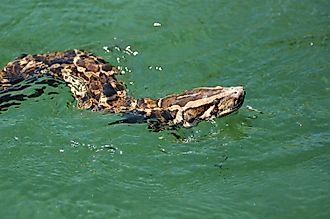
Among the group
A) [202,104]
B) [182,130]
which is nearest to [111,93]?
[182,130]

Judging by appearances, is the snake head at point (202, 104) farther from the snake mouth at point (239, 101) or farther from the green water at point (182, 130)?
the green water at point (182, 130)

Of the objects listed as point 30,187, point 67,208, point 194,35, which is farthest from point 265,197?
point 194,35

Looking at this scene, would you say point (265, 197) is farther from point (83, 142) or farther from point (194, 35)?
point (194, 35)

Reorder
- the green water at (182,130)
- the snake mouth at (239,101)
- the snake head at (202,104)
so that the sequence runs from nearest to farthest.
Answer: the green water at (182,130), the snake head at (202,104), the snake mouth at (239,101)

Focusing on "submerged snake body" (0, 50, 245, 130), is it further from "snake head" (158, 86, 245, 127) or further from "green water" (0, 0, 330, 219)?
"green water" (0, 0, 330, 219)

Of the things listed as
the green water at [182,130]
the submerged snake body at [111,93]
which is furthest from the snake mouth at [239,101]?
the green water at [182,130]

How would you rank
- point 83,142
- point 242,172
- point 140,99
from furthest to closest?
point 140,99
point 83,142
point 242,172

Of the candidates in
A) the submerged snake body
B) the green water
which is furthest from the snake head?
the green water
